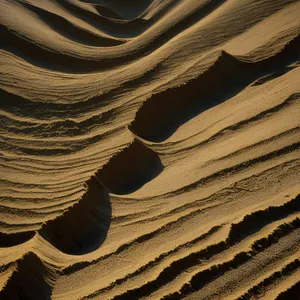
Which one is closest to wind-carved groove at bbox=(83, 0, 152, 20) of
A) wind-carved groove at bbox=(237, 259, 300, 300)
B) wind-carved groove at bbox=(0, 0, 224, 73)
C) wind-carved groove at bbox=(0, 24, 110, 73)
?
wind-carved groove at bbox=(0, 0, 224, 73)

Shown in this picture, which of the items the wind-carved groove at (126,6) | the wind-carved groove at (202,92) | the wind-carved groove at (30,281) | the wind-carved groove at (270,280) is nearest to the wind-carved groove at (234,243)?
the wind-carved groove at (270,280)

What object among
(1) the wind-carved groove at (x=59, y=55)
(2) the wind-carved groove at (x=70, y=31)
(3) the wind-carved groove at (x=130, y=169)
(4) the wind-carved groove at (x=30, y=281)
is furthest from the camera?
(2) the wind-carved groove at (x=70, y=31)

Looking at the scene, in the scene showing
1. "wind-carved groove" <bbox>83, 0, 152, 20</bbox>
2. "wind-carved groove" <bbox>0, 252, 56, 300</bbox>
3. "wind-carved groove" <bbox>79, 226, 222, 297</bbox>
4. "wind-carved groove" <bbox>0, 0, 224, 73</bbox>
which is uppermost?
"wind-carved groove" <bbox>83, 0, 152, 20</bbox>

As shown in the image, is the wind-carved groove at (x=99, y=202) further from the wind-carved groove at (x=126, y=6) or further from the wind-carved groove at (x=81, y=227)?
the wind-carved groove at (x=126, y=6)

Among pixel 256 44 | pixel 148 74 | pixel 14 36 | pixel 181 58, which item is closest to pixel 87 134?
pixel 148 74

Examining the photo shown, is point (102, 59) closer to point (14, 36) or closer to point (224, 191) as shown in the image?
point (14, 36)

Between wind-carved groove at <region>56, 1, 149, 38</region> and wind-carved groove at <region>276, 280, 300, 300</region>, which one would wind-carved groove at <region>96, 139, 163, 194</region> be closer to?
wind-carved groove at <region>276, 280, 300, 300</region>

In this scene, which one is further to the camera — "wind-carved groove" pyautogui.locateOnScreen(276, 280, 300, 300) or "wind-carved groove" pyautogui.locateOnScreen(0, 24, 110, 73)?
"wind-carved groove" pyautogui.locateOnScreen(0, 24, 110, 73)
